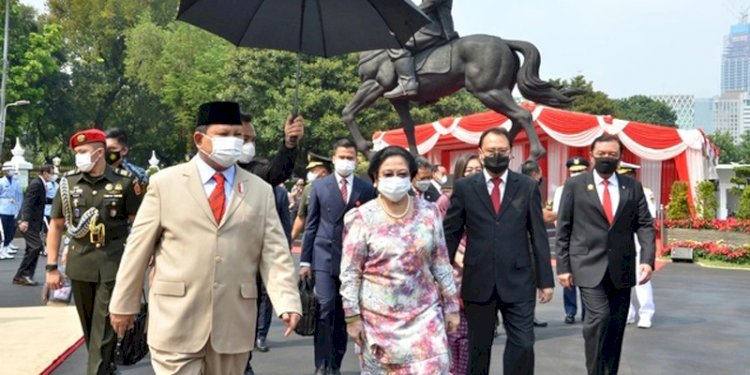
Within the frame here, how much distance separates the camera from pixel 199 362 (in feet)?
12.3

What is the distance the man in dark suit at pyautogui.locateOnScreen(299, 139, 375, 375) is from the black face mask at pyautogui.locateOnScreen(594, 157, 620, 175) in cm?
172

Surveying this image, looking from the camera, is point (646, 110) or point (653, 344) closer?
point (653, 344)

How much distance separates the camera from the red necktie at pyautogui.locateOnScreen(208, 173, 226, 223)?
12.3 feet

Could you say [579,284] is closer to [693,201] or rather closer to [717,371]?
[717,371]

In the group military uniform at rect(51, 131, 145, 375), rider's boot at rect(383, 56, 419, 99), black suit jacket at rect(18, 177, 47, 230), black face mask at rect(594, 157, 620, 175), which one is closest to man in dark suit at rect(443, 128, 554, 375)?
black face mask at rect(594, 157, 620, 175)

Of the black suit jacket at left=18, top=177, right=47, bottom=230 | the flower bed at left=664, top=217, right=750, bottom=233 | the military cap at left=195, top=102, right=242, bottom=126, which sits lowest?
the flower bed at left=664, top=217, right=750, bottom=233

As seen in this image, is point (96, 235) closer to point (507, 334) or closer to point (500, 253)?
point (500, 253)

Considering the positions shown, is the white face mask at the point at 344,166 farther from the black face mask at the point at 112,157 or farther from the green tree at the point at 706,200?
the green tree at the point at 706,200

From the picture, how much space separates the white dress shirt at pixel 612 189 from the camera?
614 centimetres

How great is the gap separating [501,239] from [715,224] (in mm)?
16010

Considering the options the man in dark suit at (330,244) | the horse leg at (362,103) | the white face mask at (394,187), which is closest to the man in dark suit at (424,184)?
the man in dark suit at (330,244)

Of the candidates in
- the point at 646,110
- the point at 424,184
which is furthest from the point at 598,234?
the point at 646,110

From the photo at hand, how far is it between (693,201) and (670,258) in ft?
19.4

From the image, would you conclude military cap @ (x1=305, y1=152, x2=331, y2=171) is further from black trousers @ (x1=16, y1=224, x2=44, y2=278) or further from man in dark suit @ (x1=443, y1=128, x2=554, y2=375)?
black trousers @ (x1=16, y1=224, x2=44, y2=278)
